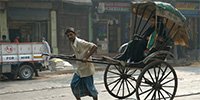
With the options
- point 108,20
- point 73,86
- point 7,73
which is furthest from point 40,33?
point 73,86

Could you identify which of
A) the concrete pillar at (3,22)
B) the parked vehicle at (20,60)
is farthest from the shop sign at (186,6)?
the parked vehicle at (20,60)

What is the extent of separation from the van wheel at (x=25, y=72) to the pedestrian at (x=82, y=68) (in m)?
8.48

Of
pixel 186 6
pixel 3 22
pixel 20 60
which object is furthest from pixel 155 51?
pixel 186 6

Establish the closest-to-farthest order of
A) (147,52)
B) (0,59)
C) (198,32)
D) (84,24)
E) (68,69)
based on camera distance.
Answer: (147,52)
(0,59)
(68,69)
(84,24)
(198,32)

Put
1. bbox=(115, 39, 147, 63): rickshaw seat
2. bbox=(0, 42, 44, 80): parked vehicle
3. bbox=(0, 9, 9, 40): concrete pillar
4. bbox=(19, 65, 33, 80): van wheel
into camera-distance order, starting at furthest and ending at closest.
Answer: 1. bbox=(0, 9, 9, 40): concrete pillar
2. bbox=(19, 65, 33, 80): van wheel
3. bbox=(0, 42, 44, 80): parked vehicle
4. bbox=(115, 39, 147, 63): rickshaw seat

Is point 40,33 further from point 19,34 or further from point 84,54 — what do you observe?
point 84,54

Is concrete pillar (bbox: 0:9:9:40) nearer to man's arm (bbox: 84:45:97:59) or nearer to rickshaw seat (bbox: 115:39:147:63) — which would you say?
rickshaw seat (bbox: 115:39:147:63)

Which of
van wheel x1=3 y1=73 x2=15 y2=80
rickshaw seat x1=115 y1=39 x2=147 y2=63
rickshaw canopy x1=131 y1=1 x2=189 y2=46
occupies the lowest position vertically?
van wheel x1=3 y1=73 x2=15 y2=80

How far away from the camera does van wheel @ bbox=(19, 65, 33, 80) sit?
16.0m

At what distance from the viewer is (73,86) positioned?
7902mm

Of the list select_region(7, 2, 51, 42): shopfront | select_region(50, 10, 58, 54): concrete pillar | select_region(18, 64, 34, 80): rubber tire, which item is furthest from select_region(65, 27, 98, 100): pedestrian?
select_region(50, 10, 58, 54): concrete pillar

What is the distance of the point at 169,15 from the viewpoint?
8.85 meters

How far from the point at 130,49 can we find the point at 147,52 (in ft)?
1.44

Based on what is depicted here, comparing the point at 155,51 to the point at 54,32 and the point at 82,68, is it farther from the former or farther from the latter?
the point at 54,32
